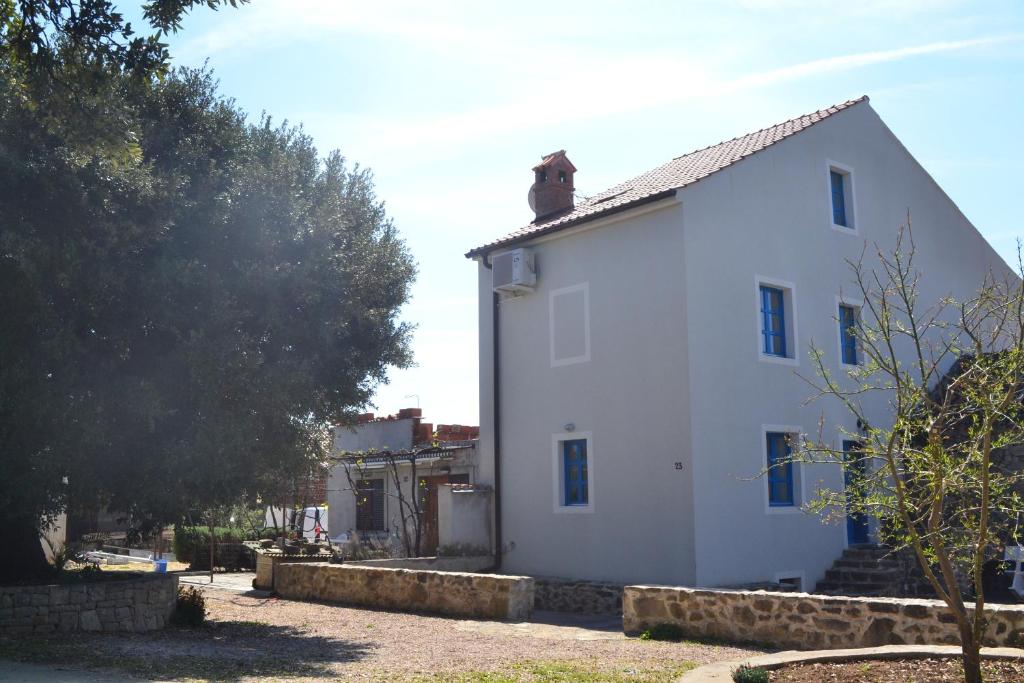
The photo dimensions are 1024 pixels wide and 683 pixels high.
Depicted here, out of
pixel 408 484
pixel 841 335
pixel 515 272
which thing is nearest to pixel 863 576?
pixel 841 335

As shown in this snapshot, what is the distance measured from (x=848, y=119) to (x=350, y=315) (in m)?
10.4

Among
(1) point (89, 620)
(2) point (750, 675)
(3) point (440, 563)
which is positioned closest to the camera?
(2) point (750, 675)

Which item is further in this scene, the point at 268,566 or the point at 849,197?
the point at 849,197

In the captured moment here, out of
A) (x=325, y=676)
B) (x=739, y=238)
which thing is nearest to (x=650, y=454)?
(x=739, y=238)

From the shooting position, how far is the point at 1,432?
10398 mm

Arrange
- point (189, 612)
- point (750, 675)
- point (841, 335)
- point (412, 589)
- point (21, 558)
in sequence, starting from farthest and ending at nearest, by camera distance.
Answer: point (841, 335) → point (412, 589) → point (189, 612) → point (21, 558) → point (750, 675)

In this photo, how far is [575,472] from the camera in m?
16.6

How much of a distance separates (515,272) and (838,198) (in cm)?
629

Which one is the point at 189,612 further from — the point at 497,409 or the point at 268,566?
the point at 497,409

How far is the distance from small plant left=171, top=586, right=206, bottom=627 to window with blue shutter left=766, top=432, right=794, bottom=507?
8.78 m

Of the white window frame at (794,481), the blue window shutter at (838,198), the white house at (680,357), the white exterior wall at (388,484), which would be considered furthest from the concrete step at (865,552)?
the white exterior wall at (388,484)

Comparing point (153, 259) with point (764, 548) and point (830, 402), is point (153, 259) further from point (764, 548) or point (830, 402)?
point (830, 402)

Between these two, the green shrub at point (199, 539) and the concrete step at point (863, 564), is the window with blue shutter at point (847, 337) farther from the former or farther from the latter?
the green shrub at point (199, 539)

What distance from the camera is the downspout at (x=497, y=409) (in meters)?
17.5
